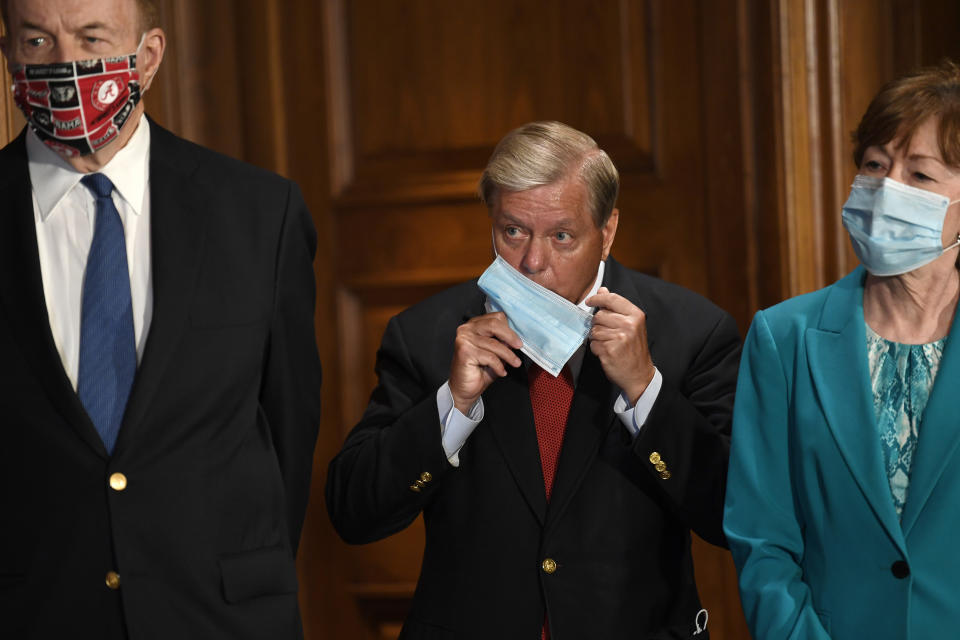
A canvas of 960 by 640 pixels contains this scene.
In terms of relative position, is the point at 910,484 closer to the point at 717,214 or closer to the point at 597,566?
the point at 597,566

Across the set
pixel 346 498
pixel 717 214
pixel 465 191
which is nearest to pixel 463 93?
pixel 465 191

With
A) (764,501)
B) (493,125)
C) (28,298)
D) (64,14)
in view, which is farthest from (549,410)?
(493,125)

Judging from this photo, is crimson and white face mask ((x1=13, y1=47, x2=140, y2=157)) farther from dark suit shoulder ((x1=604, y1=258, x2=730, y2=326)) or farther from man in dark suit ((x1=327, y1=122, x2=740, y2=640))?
dark suit shoulder ((x1=604, y1=258, x2=730, y2=326))

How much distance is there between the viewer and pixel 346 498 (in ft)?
8.48

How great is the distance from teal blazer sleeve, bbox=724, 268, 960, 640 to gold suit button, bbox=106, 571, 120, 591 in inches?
43.0

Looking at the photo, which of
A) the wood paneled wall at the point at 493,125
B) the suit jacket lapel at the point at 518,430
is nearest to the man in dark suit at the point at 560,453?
the suit jacket lapel at the point at 518,430

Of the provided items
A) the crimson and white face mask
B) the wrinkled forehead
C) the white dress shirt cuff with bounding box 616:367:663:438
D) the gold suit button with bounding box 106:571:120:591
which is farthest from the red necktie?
the wrinkled forehead

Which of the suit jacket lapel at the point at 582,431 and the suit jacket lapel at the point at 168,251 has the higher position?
the suit jacket lapel at the point at 168,251

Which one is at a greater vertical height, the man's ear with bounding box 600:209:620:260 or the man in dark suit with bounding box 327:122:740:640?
the man's ear with bounding box 600:209:620:260

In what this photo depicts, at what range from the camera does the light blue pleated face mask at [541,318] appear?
94.7 inches

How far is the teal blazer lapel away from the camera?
208 cm

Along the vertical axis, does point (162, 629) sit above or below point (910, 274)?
below

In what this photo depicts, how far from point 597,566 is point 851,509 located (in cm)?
52

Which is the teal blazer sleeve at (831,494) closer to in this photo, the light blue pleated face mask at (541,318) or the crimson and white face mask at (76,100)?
the light blue pleated face mask at (541,318)
